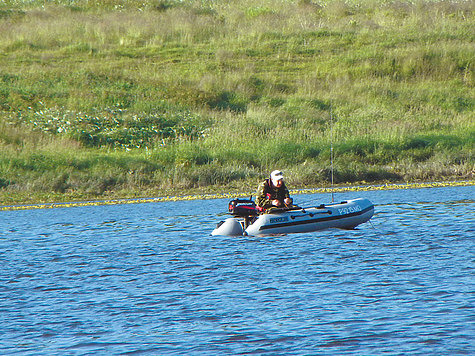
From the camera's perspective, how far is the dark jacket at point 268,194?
19375 millimetres

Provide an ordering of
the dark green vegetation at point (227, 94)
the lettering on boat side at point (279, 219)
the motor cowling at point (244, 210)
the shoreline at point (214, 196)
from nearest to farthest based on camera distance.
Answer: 1. the lettering on boat side at point (279, 219)
2. the motor cowling at point (244, 210)
3. the shoreline at point (214, 196)
4. the dark green vegetation at point (227, 94)

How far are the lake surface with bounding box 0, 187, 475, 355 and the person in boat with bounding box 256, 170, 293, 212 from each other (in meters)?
0.79

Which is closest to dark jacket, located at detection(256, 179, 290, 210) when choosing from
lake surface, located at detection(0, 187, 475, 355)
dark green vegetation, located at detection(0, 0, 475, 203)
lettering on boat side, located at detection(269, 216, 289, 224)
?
lettering on boat side, located at detection(269, 216, 289, 224)

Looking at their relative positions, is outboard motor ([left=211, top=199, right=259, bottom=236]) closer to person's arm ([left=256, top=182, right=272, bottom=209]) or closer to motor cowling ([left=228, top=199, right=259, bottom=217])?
motor cowling ([left=228, top=199, right=259, bottom=217])

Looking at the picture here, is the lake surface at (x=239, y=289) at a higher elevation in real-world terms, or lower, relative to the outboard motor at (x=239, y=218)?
lower

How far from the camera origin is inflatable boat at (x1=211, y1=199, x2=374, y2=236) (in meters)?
18.9

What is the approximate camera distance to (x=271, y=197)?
1945cm

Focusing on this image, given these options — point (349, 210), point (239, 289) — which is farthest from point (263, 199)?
point (239, 289)

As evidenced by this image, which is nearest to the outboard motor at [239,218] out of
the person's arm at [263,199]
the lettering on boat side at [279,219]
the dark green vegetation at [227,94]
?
the person's arm at [263,199]

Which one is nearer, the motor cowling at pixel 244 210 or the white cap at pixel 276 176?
the white cap at pixel 276 176

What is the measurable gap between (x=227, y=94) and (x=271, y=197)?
21686mm

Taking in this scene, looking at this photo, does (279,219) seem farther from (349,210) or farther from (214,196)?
(214,196)

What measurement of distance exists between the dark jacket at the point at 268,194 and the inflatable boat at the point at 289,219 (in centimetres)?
27

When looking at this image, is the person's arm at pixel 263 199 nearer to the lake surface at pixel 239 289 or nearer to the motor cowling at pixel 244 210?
the motor cowling at pixel 244 210
